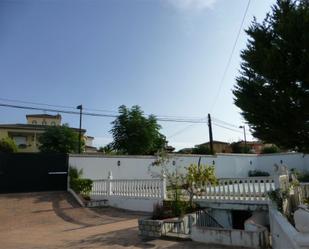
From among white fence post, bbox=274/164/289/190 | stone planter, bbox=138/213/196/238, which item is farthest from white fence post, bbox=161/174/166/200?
white fence post, bbox=274/164/289/190

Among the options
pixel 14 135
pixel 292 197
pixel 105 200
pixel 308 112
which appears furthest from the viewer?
pixel 14 135

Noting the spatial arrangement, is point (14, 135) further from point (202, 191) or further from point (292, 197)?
point (292, 197)

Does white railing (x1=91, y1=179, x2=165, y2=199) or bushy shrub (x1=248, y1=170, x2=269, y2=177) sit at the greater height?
bushy shrub (x1=248, y1=170, x2=269, y2=177)

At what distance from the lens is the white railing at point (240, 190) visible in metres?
9.34

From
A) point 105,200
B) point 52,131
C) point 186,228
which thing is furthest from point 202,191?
point 52,131

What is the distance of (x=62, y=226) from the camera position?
10203mm

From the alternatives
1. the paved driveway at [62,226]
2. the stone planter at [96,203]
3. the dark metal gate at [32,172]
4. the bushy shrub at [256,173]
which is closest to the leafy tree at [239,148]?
the bushy shrub at [256,173]

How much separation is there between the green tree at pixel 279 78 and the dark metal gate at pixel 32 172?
10082 millimetres

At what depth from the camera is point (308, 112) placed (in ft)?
30.4

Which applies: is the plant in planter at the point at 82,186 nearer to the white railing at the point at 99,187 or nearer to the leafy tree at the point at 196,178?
the white railing at the point at 99,187

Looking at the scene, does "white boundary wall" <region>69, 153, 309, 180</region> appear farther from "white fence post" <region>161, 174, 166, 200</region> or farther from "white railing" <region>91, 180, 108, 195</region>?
"white railing" <region>91, 180, 108, 195</region>

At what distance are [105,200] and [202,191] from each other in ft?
18.9

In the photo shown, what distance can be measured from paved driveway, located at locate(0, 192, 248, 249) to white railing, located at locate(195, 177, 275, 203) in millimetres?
2623

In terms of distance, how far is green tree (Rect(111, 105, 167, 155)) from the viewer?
88.5 ft
